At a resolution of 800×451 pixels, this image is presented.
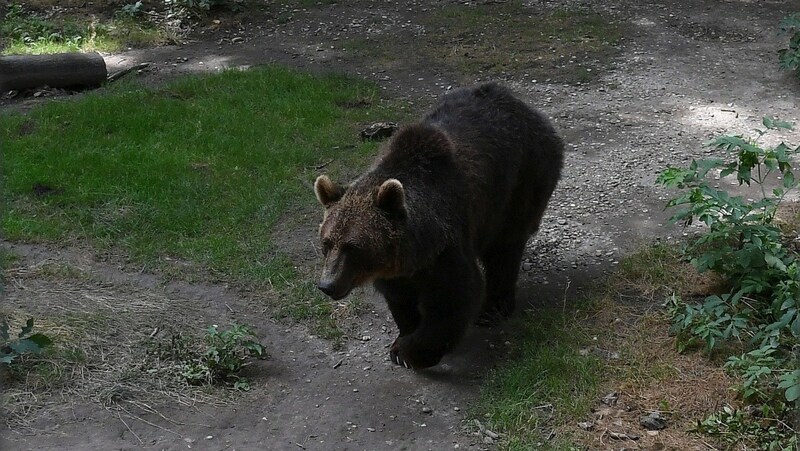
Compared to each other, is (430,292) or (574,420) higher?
(430,292)

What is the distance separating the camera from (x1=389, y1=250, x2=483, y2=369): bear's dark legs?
5.75m

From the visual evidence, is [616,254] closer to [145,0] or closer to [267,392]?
[267,392]

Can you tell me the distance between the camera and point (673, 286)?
6695mm

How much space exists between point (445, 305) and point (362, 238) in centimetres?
73

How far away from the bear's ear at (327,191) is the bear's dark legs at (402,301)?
0.58 metres

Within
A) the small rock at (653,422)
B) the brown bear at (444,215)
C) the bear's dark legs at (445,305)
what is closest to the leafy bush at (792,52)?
the brown bear at (444,215)

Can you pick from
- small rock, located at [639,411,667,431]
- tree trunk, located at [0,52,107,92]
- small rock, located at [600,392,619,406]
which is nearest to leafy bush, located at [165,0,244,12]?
tree trunk, located at [0,52,107,92]

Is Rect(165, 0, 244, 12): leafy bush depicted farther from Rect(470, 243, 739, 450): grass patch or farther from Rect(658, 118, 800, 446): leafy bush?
Rect(658, 118, 800, 446): leafy bush

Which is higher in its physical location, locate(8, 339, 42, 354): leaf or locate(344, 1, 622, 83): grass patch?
locate(8, 339, 42, 354): leaf

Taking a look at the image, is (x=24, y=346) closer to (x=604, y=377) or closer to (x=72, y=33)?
(x=604, y=377)

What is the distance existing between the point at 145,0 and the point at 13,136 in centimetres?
526

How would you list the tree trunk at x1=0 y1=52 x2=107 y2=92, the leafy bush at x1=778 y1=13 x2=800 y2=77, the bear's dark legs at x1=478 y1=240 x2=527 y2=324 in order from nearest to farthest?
the bear's dark legs at x1=478 y1=240 x2=527 y2=324 → the leafy bush at x1=778 y1=13 x2=800 y2=77 → the tree trunk at x1=0 y1=52 x2=107 y2=92

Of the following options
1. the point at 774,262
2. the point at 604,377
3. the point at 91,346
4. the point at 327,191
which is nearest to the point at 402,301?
the point at 327,191

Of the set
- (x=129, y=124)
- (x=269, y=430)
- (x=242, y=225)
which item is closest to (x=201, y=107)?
(x=129, y=124)
